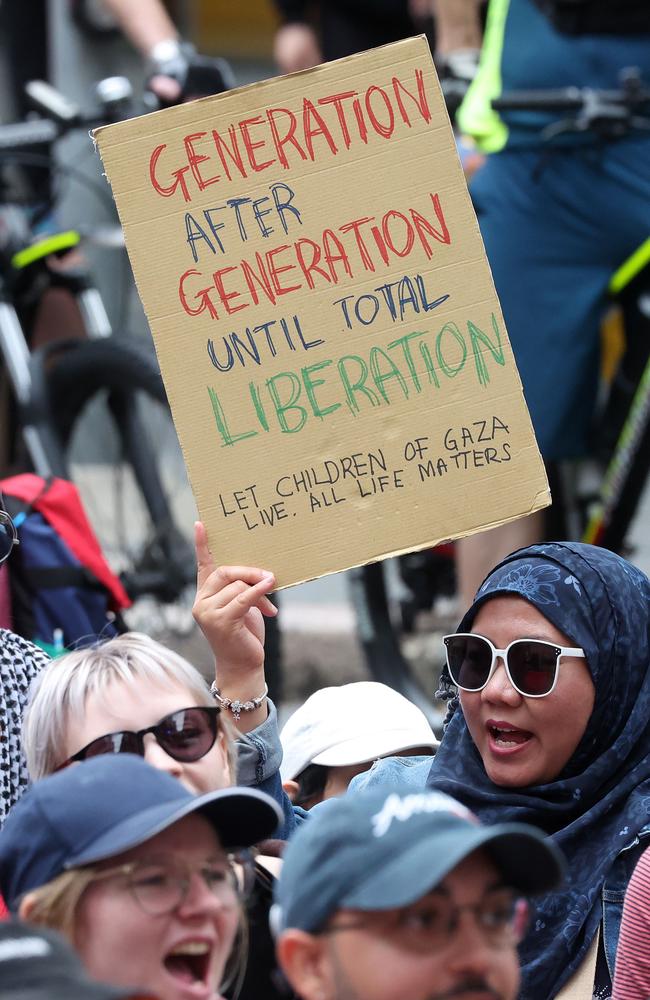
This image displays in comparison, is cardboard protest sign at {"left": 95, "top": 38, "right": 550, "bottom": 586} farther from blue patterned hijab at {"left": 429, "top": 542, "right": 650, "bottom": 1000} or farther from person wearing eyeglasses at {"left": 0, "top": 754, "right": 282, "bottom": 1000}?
person wearing eyeglasses at {"left": 0, "top": 754, "right": 282, "bottom": 1000}

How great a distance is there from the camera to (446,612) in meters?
5.94

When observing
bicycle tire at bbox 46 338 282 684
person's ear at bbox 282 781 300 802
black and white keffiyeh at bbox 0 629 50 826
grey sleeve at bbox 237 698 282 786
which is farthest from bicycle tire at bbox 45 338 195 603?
grey sleeve at bbox 237 698 282 786

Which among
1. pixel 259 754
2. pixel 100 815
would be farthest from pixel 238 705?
pixel 100 815

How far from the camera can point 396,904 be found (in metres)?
2.04

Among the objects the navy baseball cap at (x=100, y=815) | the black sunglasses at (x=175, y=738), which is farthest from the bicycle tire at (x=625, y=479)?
the navy baseball cap at (x=100, y=815)

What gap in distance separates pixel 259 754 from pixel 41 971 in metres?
1.37

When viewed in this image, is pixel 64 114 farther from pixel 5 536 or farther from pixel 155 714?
pixel 155 714

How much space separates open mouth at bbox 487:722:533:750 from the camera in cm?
313

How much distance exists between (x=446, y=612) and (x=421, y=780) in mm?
2543

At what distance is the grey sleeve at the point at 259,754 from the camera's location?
3.21 meters

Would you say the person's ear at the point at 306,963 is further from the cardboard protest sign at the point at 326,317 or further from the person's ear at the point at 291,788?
the person's ear at the point at 291,788

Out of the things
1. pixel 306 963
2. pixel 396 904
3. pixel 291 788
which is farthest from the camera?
pixel 291 788

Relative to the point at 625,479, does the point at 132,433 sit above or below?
above

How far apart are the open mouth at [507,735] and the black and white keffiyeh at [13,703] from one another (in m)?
0.75
